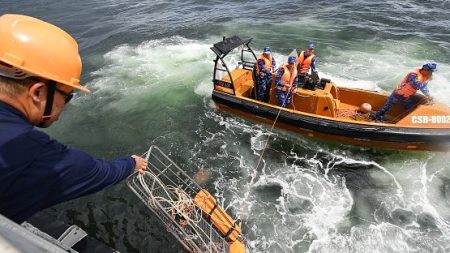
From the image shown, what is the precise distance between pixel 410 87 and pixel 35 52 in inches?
281

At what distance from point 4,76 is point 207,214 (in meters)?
3.21

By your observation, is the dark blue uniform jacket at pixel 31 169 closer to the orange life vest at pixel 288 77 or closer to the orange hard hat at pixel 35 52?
the orange hard hat at pixel 35 52

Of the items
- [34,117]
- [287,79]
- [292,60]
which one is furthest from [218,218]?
[292,60]

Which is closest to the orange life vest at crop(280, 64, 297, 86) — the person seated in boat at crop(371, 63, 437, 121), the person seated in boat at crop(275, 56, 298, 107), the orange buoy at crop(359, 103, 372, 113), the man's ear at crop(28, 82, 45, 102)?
the person seated in boat at crop(275, 56, 298, 107)

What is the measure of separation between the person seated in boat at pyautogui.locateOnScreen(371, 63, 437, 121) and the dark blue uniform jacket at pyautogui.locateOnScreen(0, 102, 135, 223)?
6913 mm

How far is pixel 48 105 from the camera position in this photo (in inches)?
62.3

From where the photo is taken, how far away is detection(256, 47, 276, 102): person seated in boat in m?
7.56

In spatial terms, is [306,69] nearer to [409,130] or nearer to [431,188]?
[409,130]

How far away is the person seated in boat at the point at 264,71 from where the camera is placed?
756 cm

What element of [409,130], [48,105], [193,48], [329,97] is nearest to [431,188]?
[409,130]

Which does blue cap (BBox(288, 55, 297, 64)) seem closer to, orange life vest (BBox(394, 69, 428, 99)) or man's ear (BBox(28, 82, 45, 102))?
orange life vest (BBox(394, 69, 428, 99))

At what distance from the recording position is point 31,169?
1398 millimetres

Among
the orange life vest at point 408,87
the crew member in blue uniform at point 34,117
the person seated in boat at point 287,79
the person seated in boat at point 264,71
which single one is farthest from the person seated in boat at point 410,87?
→ the crew member in blue uniform at point 34,117

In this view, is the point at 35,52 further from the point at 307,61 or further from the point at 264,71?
the point at 307,61
